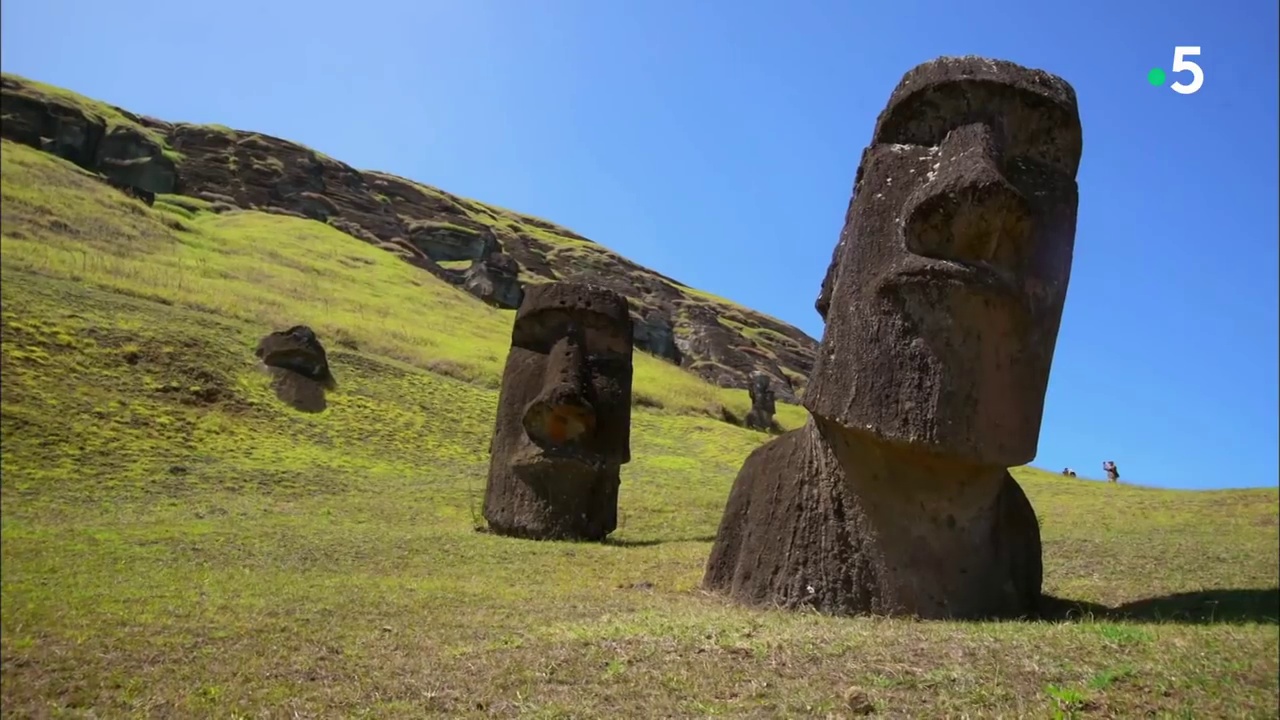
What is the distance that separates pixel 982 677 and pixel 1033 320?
11.1 feet

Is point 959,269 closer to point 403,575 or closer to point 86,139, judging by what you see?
point 403,575

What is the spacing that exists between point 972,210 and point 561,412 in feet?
26.6

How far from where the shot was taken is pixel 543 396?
14062mm

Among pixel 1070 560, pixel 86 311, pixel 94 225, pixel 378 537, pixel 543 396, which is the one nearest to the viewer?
pixel 1070 560

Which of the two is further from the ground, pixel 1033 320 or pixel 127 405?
pixel 1033 320

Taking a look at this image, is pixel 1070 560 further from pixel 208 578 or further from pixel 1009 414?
pixel 208 578

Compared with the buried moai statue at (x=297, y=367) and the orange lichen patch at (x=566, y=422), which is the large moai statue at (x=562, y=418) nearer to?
the orange lichen patch at (x=566, y=422)

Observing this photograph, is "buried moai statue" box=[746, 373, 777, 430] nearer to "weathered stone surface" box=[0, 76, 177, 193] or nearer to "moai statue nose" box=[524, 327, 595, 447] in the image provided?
"moai statue nose" box=[524, 327, 595, 447]

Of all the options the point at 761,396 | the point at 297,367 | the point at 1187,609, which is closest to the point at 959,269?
the point at 1187,609

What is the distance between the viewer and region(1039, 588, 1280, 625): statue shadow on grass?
6224mm

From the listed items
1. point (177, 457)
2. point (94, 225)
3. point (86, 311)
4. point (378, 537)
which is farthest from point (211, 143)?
point (378, 537)

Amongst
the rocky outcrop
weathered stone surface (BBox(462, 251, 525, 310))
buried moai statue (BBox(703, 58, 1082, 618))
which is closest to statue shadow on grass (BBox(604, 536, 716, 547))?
buried moai statue (BBox(703, 58, 1082, 618))

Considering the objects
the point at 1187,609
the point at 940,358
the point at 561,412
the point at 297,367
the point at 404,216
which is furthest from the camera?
the point at 404,216

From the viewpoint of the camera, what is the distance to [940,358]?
266 inches
